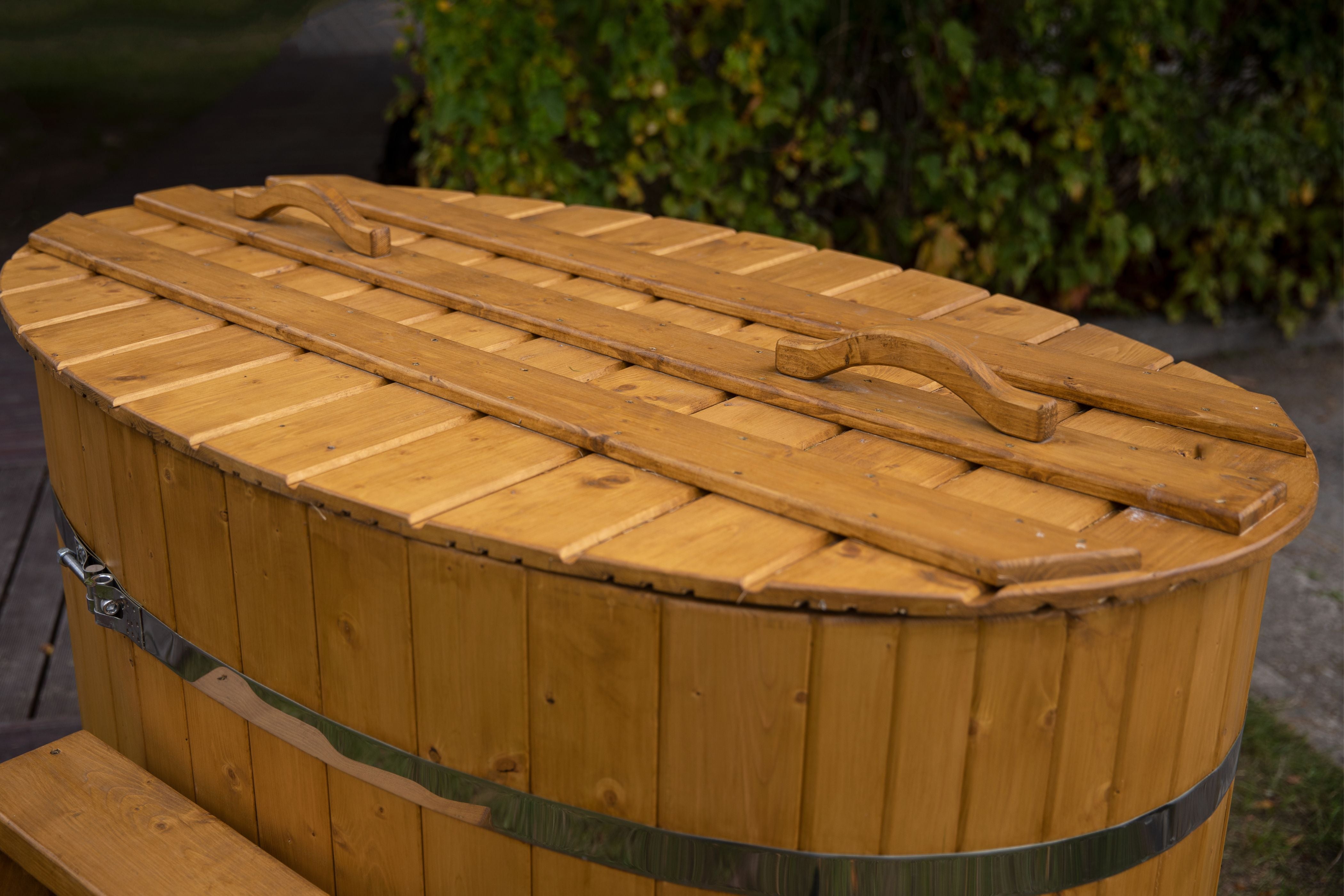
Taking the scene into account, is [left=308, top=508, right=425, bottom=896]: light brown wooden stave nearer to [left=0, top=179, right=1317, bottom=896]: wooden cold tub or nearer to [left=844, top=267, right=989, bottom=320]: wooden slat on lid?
[left=0, top=179, right=1317, bottom=896]: wooden cold tub

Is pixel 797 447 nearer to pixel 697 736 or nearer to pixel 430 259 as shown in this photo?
pixel 697 736

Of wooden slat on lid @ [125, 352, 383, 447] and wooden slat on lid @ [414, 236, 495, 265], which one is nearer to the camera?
wooden slat on lid @ [125, 352, 383, 447]

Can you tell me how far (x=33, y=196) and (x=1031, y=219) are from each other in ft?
16.5

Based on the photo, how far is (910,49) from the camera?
4.58m

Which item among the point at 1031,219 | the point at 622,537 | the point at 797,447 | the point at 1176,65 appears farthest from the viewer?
the point at 1176,65

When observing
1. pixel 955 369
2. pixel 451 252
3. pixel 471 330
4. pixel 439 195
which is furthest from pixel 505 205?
pixel 955 369

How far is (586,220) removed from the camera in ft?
8.63

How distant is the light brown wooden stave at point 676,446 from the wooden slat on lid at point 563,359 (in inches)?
2.4

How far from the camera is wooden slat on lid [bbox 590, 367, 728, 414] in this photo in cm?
167

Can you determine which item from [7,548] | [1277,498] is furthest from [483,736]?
[7,548]

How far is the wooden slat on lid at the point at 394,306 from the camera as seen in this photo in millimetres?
1982

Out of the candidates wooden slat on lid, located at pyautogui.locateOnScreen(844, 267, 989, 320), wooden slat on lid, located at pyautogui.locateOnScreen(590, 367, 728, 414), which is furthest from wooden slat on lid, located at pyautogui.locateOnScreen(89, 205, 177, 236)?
wooden slat on lid, located at pyautogui.locateOnScreen(844, 267, 989, 320)

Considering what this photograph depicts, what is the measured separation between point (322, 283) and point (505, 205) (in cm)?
69

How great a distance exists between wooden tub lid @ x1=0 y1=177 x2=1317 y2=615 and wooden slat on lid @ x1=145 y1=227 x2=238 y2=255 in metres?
0.01
